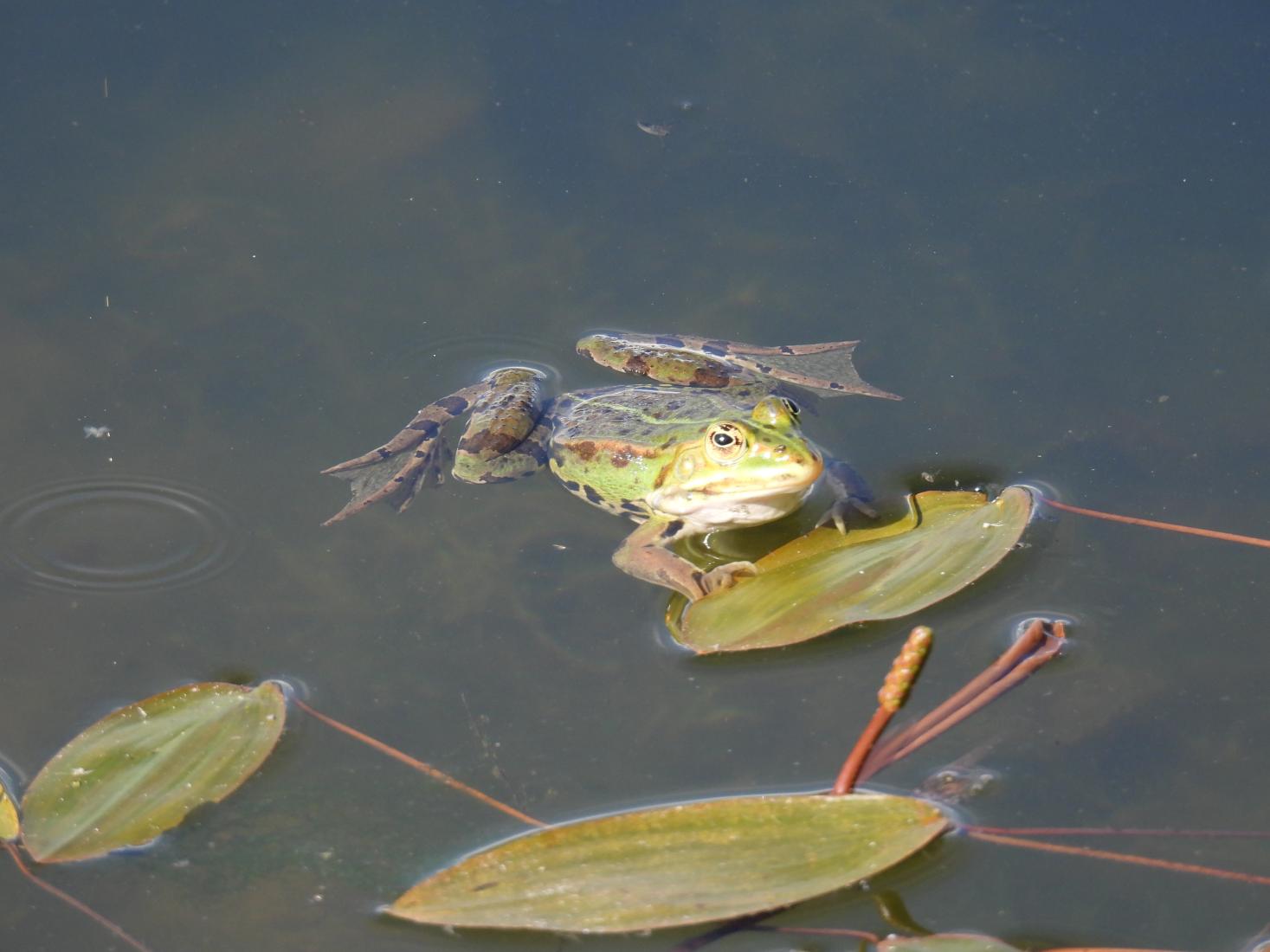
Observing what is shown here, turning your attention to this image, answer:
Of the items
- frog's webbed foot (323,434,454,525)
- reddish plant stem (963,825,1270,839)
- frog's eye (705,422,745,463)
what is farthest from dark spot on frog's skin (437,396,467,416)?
reddish plant stem (963,825,1270,839)

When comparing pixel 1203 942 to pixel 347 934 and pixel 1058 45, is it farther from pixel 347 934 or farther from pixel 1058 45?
pixel 1058 45

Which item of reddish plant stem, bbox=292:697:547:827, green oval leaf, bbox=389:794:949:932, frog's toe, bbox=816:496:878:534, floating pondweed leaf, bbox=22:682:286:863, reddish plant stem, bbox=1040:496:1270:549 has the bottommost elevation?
reddish plant stem, bbox=292:697:547:827

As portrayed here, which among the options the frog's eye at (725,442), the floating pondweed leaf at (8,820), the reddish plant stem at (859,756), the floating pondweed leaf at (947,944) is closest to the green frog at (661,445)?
the frog's eye at (725,442)

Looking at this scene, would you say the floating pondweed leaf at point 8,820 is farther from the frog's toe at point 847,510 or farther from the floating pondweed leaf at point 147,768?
the frog's toe at point 847,510

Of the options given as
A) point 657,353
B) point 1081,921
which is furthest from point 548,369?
point 1081,921

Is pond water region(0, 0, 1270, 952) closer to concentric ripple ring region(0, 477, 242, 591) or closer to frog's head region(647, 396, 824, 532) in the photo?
concentric ripple ring region(0, 477, 242, 591)
